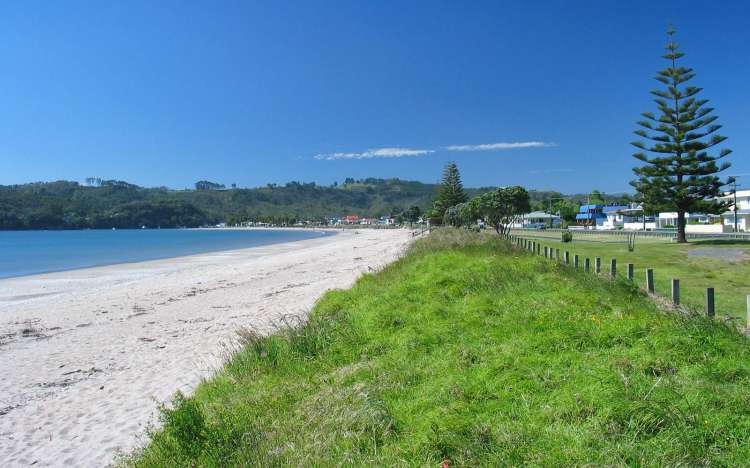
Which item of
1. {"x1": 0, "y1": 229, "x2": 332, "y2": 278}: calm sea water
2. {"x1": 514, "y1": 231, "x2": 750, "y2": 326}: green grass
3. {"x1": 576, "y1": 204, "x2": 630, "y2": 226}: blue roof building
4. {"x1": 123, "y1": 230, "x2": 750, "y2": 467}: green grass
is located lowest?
{"x1": 0, "y1": 229, "x2": 332, "y2": 278}: calm sea water

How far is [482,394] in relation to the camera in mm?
3842

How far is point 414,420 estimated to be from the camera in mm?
3572

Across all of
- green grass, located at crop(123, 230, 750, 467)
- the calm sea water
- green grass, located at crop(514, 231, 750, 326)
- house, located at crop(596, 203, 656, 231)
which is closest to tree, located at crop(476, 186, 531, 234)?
house, located at crop(596, 203, 656, 231)

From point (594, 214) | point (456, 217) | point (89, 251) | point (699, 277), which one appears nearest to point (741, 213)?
point (594, 214)

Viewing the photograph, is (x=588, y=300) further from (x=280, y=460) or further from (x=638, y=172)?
(x=638, y=172)

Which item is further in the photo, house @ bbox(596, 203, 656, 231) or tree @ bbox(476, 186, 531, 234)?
house @ bbox(596, 203, 656, 231)

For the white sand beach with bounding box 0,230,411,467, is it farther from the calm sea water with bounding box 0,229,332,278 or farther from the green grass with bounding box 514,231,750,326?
the calm sea water with bounding box 0,229,332,278

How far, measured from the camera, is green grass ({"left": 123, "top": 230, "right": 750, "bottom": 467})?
3064 millimetres

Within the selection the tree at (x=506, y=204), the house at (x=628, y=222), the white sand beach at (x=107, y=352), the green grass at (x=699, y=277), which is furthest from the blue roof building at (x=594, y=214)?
the white sand beach at (x=107, y=352)

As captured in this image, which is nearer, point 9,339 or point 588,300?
point 588,300

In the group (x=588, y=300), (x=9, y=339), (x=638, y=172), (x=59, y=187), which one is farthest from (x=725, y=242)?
(x=59, y=187)

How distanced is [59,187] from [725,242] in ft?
734

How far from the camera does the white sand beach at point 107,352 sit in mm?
5109

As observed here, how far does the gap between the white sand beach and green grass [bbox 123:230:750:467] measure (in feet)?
3.53
